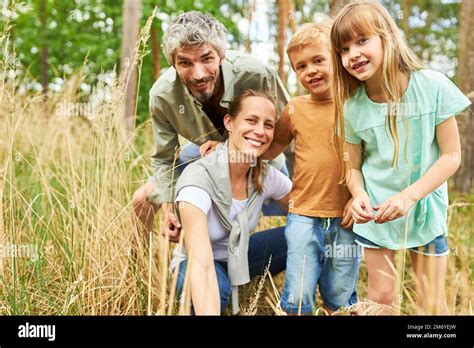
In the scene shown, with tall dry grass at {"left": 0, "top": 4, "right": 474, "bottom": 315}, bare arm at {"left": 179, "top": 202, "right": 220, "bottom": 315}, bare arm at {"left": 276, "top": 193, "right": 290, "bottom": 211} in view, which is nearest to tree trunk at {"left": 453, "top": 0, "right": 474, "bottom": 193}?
tall dry grass at {"left": 0, "top": 4, "right": 474, "bottom": 315}

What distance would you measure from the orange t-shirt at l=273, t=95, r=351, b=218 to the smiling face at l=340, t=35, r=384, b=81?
0.65ft

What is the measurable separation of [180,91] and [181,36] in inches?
9.2

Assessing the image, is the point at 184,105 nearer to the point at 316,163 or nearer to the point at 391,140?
the point at 316,163

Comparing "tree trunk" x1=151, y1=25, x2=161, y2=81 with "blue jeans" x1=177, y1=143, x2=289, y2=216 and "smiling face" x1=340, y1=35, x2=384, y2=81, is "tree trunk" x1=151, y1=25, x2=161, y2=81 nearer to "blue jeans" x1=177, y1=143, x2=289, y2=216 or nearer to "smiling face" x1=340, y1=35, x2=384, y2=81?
"blue jeans" x1=177, y1=143, x2=289, y2=216

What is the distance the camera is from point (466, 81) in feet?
11.1

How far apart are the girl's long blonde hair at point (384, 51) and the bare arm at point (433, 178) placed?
91mm

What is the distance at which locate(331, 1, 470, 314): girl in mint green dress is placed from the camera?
49.8 inches

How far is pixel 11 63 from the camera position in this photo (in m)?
1.46

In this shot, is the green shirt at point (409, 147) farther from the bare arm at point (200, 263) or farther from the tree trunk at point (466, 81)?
the tree trunk at point (466, 81)

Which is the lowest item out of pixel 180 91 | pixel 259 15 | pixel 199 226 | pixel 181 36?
pixel 199 226

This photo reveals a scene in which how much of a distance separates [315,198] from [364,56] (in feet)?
1.33

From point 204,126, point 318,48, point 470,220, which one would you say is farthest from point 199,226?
point 470,220
